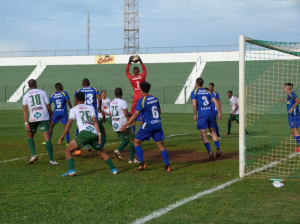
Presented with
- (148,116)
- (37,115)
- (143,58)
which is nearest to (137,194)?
(148,116)

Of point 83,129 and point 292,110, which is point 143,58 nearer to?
point 292,110

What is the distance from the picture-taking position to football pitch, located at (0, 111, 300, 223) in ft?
14.5

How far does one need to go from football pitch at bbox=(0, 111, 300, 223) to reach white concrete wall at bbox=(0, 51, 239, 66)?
33976 millimetres

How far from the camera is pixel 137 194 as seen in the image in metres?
5.44

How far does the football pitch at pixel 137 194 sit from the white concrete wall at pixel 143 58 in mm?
33976

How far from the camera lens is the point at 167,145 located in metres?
11.5

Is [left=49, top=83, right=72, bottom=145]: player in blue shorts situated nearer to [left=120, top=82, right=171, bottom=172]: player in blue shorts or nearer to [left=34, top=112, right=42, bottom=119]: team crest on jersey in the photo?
[left=34, top=112, right=42, bottom=119]: team crest on jersey

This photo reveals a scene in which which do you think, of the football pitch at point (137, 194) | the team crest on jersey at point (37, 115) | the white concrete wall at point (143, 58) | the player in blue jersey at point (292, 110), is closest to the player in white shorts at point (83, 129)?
the football pitch at point (137, 194)

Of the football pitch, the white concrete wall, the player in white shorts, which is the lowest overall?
the football pitch

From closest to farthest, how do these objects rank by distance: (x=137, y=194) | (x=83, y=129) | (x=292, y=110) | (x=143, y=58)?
(x=137, y=194) → (x=83, y=129) → (x=292, y=110) → (x=143, y=58)

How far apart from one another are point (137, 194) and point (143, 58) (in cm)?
3963

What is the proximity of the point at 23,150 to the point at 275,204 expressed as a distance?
7.61m

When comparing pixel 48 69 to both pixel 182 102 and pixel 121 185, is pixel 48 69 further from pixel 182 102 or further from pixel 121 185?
pixel 121 185

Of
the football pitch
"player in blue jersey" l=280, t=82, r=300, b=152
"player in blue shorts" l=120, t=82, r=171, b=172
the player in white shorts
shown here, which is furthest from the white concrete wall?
the player in white shorts
